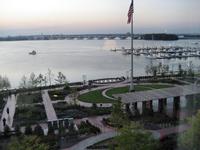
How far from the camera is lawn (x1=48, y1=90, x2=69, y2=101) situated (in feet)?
40.1

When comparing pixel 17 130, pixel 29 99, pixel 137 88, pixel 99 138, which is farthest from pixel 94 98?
pixel 99 138

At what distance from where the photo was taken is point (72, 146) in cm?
677

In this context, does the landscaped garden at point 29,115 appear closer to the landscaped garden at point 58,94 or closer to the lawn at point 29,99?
the lawn at point 29,99

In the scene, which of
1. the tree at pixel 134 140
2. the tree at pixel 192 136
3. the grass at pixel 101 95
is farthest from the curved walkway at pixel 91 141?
the tree at pixel 192 136

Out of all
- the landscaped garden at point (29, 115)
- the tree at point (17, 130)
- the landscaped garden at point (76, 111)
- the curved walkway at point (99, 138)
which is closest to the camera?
the curved walkway at point (99, 138)

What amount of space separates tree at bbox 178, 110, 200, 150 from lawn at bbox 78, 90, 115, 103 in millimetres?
7644

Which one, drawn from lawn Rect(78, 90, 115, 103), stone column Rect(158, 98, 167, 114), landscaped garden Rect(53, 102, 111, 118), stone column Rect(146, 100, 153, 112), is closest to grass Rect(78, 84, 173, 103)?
lawn Rect(78, 90, 115, 103)

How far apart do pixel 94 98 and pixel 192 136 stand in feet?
28.5

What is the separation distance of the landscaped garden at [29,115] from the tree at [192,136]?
6.15 meters

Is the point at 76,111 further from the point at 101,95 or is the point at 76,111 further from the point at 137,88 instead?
the point at 137,88

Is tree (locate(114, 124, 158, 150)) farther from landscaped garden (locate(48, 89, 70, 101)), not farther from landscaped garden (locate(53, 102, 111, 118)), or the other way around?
landscaped garden (locate(48, 89, 70, 101))

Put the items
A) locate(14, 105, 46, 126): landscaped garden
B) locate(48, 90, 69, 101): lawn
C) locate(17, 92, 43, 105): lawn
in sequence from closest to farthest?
locate(14, 105, 46, 126): landscaped garden
locate(17, 92, 43, 105): lawn
locate(48, 90, 69, 101): lawn

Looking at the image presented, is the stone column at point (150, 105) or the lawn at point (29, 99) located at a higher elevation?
the stone column at point (150, 105)

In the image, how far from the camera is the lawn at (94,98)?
11.3m
